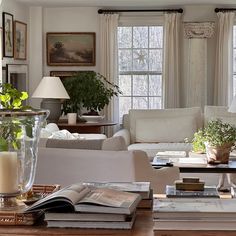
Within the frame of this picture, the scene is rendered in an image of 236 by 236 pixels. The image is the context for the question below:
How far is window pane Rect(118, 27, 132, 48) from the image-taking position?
30.0 ft

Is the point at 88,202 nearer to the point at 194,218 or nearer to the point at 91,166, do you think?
the point at 194,218

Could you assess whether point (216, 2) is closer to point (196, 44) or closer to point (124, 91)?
point (196, 44)

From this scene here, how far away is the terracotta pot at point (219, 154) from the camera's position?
538 cm

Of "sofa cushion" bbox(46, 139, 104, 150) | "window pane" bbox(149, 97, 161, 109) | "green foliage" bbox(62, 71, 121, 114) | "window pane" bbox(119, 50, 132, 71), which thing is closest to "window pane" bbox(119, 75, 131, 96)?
"window pane" bbox(119, 50, 132, 71)

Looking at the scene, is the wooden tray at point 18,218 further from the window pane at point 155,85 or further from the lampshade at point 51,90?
the window pane at point 155,85

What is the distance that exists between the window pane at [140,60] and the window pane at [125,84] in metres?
0.19

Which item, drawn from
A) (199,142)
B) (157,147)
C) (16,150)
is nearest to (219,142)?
(199,142)

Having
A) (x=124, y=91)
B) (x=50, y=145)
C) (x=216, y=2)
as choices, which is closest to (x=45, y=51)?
(x=124, y=91)

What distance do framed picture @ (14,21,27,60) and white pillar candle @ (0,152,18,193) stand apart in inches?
252

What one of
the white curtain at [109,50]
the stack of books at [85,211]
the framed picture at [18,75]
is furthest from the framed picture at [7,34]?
the stack of books at [85,211]

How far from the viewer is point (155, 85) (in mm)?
9266

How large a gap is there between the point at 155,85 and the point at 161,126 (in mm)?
1443

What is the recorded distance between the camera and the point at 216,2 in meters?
8.61

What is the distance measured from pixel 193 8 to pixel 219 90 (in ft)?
→ 4.25
